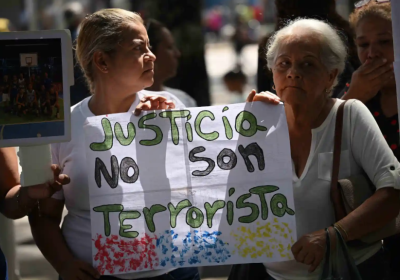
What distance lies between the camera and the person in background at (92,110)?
2500mm

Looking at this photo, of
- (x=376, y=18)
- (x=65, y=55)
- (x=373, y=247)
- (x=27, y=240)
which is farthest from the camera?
(x=27, y=240)

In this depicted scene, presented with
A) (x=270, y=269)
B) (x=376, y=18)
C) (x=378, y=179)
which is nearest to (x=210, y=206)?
(x=270, y=269)

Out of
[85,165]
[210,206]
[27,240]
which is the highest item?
[85,165]

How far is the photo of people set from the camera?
7.62ft

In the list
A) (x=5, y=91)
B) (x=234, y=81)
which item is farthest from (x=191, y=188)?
(x=234, y=81)

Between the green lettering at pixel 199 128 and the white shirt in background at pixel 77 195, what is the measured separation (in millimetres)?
417

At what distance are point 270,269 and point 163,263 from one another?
0.40 meters

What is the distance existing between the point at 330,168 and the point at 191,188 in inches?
19.5

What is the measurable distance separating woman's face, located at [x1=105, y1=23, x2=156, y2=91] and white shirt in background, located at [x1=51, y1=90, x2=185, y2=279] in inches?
8.5

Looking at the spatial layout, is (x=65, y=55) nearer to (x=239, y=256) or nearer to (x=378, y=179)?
(x=239, y=256)

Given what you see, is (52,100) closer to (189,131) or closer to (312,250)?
(189,131)

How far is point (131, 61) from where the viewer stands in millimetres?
2564

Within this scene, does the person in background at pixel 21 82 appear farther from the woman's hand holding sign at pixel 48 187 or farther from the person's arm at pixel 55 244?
the person's arm at pixel 55 244

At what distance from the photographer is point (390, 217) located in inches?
94.9
